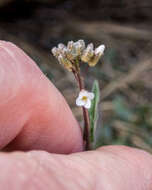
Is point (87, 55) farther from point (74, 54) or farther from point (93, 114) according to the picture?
point (93, 114)

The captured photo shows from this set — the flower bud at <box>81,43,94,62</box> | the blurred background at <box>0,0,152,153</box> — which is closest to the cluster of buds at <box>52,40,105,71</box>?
the flower bud at <box>81,43,94,62</box>

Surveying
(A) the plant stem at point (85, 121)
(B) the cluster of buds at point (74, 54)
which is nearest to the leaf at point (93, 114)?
(A) the plant stem at point (85, 121)

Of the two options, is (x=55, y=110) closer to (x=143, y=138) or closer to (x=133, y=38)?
(x=143, y=138)

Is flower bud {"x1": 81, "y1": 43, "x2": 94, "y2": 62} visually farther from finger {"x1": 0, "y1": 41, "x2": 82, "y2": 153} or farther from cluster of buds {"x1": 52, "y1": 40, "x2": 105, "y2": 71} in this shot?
finger {"x1": 0, "y1": 41, "x2": 82, "y2": 153}

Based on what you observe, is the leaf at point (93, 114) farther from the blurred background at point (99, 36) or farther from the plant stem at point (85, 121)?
the blurred background at point (99, 36)

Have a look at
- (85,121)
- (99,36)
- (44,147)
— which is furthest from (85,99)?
(99,36)

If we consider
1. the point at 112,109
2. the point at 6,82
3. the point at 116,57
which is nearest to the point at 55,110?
the point at 6,82

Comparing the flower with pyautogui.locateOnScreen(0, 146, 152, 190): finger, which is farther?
the flower
